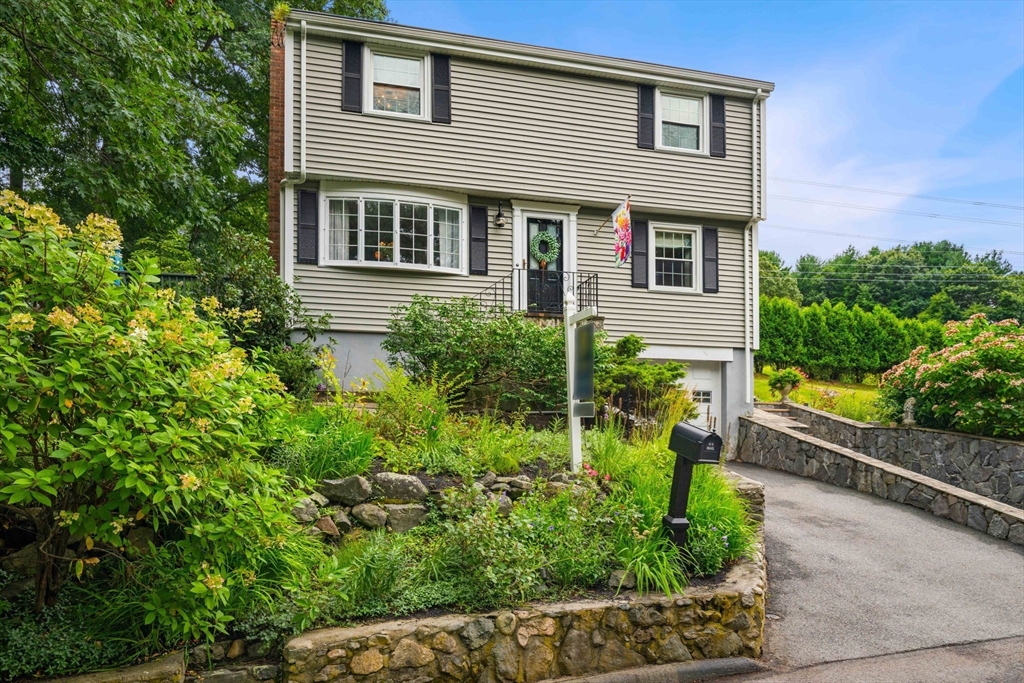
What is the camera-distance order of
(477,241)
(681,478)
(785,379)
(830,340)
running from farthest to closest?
(830,340) < (785,379) < (477,241) < (681,478)

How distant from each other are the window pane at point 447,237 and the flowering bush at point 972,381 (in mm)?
8433

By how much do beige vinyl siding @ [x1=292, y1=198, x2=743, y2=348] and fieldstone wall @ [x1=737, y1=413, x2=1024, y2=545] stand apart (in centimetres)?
224

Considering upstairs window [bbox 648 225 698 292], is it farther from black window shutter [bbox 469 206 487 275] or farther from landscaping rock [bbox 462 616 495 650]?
landscaping rock [bbox 462 616 495 650]

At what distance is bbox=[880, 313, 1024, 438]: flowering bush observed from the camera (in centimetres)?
1047

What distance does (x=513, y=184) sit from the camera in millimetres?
12664

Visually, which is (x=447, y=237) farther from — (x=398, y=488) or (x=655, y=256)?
(x=398, y=488)

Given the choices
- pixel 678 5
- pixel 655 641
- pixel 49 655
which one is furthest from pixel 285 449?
pixel 678 5

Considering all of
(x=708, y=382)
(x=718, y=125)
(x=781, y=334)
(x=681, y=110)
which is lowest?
(x=708, y=382)

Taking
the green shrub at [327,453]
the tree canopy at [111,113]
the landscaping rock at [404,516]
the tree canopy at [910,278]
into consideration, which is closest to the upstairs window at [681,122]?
the tree canopy at [111,113]

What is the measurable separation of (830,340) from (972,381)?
50.4 ft

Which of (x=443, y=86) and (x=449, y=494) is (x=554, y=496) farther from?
(x=443, y=86)

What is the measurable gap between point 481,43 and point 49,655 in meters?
11.5

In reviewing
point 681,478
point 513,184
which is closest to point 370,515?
point 681,478

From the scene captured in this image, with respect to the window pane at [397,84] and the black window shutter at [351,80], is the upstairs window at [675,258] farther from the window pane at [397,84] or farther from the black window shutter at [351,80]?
the black window shutter at [351,80]
